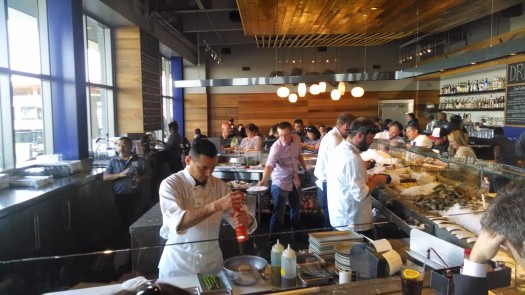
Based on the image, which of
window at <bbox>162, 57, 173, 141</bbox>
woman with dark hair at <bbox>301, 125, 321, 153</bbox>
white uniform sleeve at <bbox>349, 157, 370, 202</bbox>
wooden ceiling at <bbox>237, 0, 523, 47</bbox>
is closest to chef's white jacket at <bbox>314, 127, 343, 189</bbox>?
white uniform sleeve at <bbox>349, 157, 370, 202</bbox>

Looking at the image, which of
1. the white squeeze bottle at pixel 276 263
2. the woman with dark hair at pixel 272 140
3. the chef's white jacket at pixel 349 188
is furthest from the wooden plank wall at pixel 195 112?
the white squeeze bottle at pixel 276 263

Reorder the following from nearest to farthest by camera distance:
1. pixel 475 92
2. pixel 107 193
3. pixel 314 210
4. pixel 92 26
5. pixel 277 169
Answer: pixel 277 169 < pixel 107 193 < pixel 314 210 < pixel 92 26 < pixel 475 92

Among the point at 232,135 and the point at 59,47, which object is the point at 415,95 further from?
the point at 59,47

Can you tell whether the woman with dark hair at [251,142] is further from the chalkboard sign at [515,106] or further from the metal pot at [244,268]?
the metal pot at [244,268]

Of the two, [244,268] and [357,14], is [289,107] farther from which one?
[244,268]

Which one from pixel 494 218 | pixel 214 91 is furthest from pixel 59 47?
pixel 214 91

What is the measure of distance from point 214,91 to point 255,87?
153cm

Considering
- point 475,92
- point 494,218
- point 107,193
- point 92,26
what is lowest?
point 107,193

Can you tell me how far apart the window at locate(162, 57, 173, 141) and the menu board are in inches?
368

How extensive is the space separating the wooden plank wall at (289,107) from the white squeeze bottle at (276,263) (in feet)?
39.5

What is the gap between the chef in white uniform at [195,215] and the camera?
2.21m

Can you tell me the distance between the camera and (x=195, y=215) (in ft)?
7.24

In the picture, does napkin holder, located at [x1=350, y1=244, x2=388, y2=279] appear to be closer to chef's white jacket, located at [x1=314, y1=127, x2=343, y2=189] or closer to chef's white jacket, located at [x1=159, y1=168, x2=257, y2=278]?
chef's white jacket, located at [x1=159, y1=168, x2=257, y2=278]

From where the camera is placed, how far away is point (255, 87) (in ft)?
45.5
